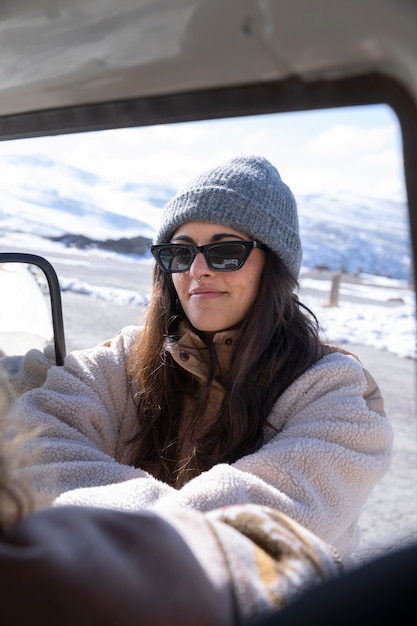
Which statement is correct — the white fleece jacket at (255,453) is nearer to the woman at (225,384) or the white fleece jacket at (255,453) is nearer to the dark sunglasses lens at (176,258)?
the woman at (225,384)

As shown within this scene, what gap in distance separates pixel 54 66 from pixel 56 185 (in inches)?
121

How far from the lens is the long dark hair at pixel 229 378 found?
1.81 m

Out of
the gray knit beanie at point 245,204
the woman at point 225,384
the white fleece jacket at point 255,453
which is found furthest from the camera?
the gray knit beanie at point 245,204

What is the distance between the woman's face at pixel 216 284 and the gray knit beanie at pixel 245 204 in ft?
0.10

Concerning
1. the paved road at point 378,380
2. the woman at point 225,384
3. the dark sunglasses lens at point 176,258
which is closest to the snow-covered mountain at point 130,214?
the paved road at point 378,380

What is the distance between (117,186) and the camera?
4.66m

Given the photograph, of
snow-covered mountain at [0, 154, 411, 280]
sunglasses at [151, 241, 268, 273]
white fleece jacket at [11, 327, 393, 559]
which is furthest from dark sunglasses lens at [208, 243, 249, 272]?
snow-covered mountain at [0, 154, 411, 280]

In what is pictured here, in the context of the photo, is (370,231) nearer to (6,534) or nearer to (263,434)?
(263,434)

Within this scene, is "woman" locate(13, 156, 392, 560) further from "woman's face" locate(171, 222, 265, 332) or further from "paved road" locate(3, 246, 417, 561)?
"paved road" locate(3, 246, 417, 561)

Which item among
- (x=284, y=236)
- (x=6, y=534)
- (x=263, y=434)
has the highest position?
(x=284, y=236)

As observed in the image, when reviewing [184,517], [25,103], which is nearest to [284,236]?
[25,103]

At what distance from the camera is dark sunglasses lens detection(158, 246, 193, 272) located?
1873 mm

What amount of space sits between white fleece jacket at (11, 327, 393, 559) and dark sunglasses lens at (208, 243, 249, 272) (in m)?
0.33

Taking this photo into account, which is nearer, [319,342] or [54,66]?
[54,66]
